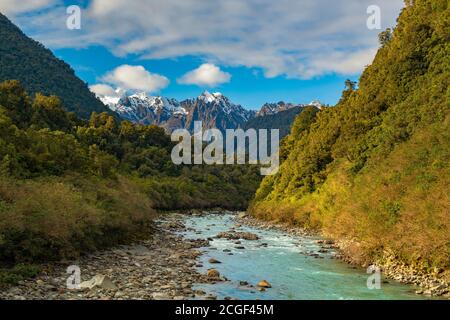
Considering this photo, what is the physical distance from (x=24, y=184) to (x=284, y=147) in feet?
228

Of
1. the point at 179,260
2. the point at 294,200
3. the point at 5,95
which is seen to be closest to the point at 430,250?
the point at 179,260

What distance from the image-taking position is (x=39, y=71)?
150625 mm

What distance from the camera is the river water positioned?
2222 centimetres

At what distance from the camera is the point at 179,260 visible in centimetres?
3253

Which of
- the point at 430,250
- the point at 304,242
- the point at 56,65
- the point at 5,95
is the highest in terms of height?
the point at 56,65

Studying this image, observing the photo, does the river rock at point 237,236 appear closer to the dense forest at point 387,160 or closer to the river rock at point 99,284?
the dense forest at point 387,160

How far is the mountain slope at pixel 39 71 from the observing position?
13850 cm

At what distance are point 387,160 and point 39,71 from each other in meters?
142

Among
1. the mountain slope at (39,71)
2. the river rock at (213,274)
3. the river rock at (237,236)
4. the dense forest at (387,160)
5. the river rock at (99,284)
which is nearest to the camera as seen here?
the river rock at (99,284)

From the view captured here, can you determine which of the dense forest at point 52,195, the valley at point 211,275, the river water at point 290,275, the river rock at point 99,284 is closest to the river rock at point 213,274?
the valley at point 211,275

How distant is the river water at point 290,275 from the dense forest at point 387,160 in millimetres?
2852

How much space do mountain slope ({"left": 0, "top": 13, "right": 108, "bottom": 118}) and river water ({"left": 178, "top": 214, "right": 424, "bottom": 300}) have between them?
115m

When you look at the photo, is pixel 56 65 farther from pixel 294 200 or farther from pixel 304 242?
pixel 304 242

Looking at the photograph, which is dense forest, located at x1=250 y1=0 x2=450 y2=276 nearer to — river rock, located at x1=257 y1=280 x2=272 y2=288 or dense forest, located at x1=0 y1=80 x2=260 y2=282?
river rock, located at x1=257 y1=280 x2=272 y2=288
